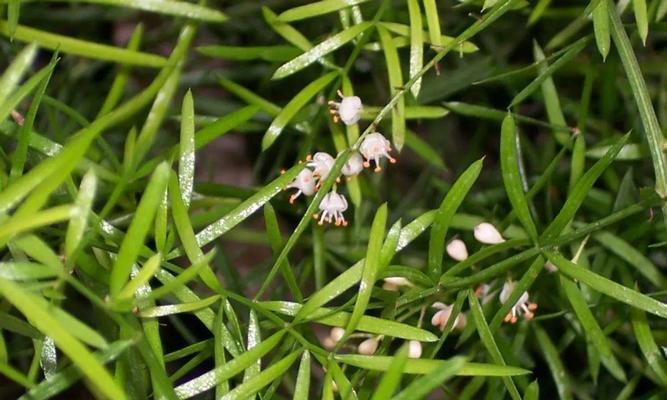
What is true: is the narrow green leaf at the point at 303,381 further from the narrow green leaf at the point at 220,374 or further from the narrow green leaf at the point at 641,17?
the narrow green leaf at the point at 641,17

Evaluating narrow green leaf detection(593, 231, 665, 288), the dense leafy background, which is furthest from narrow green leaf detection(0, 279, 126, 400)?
narrow green leaf detection(593, 231, 665, 288)

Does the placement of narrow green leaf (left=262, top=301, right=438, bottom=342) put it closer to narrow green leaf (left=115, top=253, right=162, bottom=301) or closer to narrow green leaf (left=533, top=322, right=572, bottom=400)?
narrow green leaf (left=115, top=253, right=162, bottom=301)

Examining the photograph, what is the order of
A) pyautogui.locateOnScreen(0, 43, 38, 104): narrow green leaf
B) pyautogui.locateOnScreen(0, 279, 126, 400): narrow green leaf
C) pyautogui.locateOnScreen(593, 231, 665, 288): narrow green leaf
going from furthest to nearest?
pyautogui.locateOnScreen(593, 231, 665, 288): narrow green leaf, pyautogui.locateOnScreen(0, 43, 38, 104): narrow green leaf, pyautogui.locateOnScreen(0, 279, 126, 400): narrow green leaf

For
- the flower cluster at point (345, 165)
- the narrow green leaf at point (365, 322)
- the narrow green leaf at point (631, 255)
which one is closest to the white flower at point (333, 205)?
the flower cluster at point (345, 165)

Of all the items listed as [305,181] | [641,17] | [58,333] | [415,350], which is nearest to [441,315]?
[415,350]

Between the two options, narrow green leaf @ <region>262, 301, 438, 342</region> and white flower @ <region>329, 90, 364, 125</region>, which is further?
white flower @ <region>329, 90, 364, 125</region>

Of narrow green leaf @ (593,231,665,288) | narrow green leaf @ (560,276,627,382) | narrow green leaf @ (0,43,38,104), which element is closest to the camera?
narrow green leaf @ (0,43,38,104)
